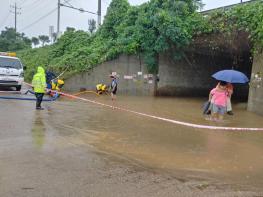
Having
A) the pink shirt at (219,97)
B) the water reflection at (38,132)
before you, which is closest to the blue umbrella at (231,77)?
the pink shirt at (219,97)

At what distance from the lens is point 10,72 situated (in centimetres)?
2108

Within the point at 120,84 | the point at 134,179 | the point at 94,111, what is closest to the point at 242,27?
the point at 94,111

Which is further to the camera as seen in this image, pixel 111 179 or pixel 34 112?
pixel 34 112

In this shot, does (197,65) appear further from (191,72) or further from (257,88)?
(257,88)

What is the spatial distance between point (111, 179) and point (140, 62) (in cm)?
1867

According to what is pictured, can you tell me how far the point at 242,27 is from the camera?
1780 centimetres

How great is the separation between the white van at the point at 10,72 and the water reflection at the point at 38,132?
8.72m

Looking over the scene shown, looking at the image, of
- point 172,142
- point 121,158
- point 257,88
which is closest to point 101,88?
point 257,88

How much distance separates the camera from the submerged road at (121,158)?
5.92m

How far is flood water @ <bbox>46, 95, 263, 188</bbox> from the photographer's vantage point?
722 centimetres

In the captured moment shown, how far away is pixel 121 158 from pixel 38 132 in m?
3.10

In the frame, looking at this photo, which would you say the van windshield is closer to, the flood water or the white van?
the white van

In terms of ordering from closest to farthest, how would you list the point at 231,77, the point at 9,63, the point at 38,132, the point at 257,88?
1. the point at 38,132
2. the point at 231,77
3. the point at 257,88
4. the point at 9,63

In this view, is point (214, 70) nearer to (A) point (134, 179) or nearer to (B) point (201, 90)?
(B) point (201, 90)
